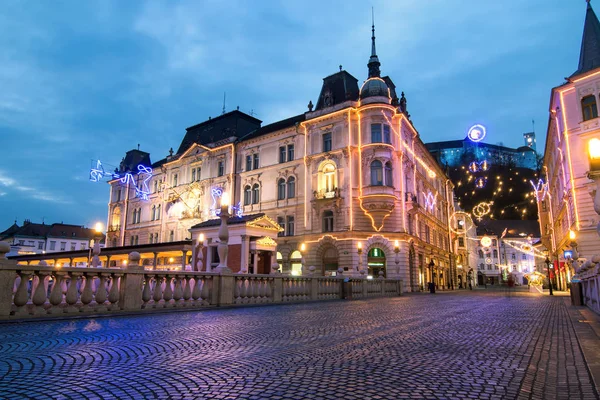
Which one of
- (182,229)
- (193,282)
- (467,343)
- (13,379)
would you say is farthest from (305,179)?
(13,379)

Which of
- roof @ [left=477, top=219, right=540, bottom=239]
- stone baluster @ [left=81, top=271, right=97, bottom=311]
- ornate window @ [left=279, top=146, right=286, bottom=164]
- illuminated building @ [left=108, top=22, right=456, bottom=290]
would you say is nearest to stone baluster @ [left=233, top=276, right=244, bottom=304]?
stone baluster @ [left=81, top=271, right=97, bottom=311]

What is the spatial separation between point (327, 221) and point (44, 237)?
84147mm

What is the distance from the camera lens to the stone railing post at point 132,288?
10.8 metres

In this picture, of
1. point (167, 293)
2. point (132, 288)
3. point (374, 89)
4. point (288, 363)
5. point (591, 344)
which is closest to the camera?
point (288, 363)

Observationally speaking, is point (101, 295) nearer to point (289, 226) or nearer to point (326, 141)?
point (289, 226)

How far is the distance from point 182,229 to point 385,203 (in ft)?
79.6

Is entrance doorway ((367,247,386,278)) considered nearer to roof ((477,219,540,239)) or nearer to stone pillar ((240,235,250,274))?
stone pillar ((240,235,250,274))

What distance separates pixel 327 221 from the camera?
36.2 m

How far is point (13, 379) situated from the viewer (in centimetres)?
394

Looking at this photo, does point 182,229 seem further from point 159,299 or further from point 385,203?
point 159,299

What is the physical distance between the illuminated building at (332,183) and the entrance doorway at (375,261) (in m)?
0.09

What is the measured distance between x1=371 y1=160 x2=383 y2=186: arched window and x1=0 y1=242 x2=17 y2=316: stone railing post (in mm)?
28839

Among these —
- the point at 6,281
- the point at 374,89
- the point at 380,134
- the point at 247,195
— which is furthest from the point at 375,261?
the point at 6,281

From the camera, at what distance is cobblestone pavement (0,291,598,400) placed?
3604 mm
